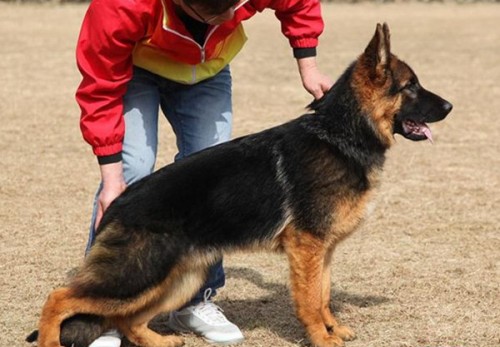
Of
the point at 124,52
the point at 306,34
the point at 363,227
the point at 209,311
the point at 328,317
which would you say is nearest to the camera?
the point at 124,52

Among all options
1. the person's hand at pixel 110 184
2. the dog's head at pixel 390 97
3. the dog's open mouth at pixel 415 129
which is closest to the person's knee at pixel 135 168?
the person's hand at pixel 110 184

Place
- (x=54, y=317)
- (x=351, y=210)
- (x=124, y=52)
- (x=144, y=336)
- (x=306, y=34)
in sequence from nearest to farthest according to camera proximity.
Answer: (x=54, y=317) < (x=124, y=52) < (x=351, y=210) < (x=144, y=336) < (x=306, y=34)

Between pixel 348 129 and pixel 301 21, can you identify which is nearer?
pixel 348 129

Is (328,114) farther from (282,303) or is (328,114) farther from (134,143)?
(282,303)

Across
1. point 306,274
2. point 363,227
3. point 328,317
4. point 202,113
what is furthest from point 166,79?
point 363,227

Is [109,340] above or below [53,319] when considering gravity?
below

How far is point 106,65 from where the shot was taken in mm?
4766

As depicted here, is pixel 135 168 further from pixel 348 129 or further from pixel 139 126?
pixel 348 129

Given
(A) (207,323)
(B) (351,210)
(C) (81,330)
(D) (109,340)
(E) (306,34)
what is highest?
(E) (306,34)

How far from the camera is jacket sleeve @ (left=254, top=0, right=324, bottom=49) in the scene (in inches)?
209

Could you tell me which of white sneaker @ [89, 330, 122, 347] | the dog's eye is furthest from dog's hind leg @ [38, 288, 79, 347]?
the dog's eye

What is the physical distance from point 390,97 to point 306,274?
3.40ft

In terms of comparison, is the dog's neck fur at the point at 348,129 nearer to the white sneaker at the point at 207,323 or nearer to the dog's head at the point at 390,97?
the dog's head at the point at 390,97

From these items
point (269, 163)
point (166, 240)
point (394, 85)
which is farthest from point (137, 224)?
point (394, 85)
